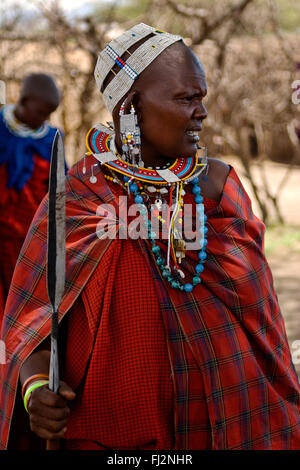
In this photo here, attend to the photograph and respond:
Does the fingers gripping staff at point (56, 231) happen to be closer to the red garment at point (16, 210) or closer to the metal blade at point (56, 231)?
the metal blade at point (56, 231)

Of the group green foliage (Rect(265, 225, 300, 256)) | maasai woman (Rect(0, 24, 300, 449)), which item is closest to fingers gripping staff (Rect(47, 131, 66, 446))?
maasai woman (Rect(0, 24, 300, 449))

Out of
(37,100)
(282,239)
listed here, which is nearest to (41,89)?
(37,100)

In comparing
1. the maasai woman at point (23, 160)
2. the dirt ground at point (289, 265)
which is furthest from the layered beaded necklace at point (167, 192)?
the dirt ground at point (289, 265)

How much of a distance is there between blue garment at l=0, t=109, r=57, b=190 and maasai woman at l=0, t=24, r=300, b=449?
7.32 ft

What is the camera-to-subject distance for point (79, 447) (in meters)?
1.87

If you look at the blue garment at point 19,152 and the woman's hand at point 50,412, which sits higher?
the blue garment at point 19,152

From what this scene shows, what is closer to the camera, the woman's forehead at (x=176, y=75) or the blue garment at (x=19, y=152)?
the woman's forehead at (x=176, y=75)

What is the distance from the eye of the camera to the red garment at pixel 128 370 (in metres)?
1.78

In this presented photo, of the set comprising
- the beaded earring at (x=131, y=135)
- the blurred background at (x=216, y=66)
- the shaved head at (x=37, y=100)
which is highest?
the blurred background at (x=216, y=66)

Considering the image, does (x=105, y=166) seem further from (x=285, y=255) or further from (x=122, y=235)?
(x=285, y=255)

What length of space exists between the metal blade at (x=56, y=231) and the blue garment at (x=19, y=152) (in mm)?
2591

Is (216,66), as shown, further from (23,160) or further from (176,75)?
(176,75)

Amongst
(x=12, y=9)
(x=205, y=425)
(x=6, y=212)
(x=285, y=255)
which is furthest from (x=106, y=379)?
(x=12, y=9)

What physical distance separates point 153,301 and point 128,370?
0.68ft
